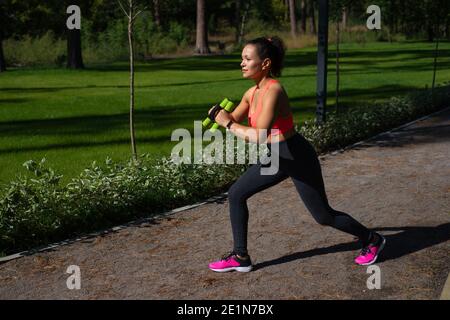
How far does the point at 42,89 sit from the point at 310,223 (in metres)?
16.0

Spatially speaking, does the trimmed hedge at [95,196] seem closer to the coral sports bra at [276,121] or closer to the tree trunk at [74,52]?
the coral sports bra at [276,121]

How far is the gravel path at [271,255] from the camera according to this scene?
4.88 m

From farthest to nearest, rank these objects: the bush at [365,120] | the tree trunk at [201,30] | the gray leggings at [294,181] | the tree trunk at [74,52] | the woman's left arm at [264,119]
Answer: the tree trunk at [201,30] < the tree trunk at [74,52] < the bush at [365,120] < the gray leggings at [294,181] < the woman's left arm at [264,119]

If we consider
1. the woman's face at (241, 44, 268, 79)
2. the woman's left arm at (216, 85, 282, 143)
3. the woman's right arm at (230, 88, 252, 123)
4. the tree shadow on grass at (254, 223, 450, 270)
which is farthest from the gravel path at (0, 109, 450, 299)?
the woman's face at (241, 44, 268, 79)

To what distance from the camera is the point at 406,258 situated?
18.3 ft

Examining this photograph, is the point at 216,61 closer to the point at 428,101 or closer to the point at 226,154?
the point at 428,101

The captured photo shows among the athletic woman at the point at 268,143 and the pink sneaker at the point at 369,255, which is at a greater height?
the athletic woman at the point at 268,143

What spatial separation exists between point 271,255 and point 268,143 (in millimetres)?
1327

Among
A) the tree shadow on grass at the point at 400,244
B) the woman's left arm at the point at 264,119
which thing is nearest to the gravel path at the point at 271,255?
the tree shadow on grass at the point at 400,244

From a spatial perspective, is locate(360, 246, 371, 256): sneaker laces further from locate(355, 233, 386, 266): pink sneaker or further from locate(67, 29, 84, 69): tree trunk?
locate(67, 29, 84, 69): tree trunk

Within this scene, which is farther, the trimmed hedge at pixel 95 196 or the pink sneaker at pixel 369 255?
the trimmed hedge at pixel 95 196

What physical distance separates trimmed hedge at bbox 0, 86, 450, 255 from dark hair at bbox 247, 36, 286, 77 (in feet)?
9.13

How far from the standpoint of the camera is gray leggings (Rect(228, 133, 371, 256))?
4.84 metres

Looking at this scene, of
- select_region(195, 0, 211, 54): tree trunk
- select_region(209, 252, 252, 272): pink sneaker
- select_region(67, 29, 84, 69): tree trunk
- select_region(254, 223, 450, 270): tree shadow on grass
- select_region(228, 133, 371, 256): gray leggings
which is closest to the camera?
select_region(228, 133, 371, 256): gray leggings
